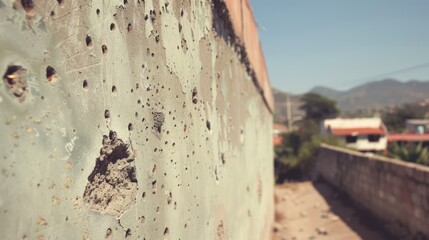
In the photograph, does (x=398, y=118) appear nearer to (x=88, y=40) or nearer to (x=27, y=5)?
(x=88, y=40)

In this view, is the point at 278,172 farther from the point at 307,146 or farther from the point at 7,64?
the point at 7,64

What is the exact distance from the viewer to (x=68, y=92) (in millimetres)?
890

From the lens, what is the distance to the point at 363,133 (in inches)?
1393

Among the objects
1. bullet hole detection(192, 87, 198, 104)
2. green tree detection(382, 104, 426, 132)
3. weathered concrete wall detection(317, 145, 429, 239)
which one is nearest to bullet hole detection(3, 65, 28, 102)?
bullet hole detection(192, 87, 198, 104)

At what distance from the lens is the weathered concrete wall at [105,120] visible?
766 mm

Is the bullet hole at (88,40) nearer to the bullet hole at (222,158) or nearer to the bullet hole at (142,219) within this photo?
the bullet hole at (142,219)

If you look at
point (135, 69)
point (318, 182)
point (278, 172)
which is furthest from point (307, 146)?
point (135, 69)

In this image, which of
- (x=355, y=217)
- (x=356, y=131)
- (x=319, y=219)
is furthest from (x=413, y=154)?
(x=356, y=131)

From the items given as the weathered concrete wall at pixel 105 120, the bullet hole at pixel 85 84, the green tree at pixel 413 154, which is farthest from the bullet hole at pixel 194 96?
the green tree at pixel 413 154

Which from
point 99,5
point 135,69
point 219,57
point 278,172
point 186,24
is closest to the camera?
point 99,5

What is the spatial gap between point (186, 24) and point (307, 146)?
61.1 ft

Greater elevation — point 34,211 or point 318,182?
point 34,211

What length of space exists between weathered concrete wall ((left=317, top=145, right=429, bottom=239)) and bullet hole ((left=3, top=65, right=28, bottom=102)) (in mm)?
6421

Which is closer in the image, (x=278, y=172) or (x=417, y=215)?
(x=417, y=215)
